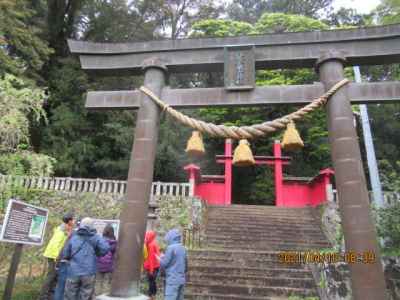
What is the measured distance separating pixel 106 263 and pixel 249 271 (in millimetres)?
3264

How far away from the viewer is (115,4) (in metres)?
17.7

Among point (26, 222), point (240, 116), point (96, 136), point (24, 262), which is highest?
point (240, 116)

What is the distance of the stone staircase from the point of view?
20.3ft

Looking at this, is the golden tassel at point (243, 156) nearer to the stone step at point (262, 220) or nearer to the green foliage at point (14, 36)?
the green foliage at point (14, 36)

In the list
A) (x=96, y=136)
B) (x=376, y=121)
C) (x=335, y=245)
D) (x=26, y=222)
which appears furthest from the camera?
(x=376, y=121)

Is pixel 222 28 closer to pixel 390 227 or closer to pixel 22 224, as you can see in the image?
pixel 390 227

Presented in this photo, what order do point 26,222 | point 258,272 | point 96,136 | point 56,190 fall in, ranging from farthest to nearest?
point 96,136
point 56,190
point 258,272
point 26,222

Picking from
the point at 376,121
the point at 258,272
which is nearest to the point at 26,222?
the point at 258,272

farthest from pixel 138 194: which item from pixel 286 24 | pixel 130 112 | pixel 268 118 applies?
pixel 286 24

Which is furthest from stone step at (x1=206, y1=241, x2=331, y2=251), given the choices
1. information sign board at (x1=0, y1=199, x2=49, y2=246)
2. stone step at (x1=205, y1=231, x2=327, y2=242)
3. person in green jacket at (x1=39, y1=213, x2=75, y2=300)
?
information sign board at (x1=0, y1=199, x2=49, y2=246)

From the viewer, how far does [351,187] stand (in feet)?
12.6

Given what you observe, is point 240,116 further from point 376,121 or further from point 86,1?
point 86,1

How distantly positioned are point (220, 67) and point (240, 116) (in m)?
14.3

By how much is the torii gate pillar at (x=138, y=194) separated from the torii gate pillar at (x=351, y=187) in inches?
98.8
